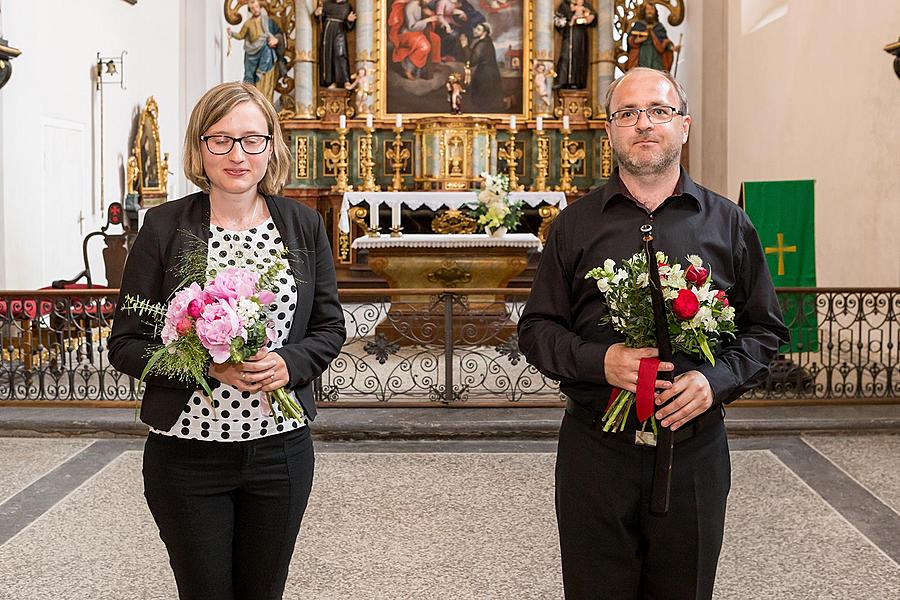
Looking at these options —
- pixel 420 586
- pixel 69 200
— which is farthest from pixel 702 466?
pixel 69 200

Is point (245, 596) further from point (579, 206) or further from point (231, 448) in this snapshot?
point (579, 206)

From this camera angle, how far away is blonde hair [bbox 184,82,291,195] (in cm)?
265

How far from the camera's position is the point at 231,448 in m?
2.65

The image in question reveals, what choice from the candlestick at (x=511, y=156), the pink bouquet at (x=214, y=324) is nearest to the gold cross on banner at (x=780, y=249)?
the pink bouquet at (x=214, y=324)

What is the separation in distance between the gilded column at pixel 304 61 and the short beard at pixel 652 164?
14474mm

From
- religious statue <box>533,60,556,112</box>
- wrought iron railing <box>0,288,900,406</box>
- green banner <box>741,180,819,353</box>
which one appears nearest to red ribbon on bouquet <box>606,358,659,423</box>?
wrought iron railing <box>0,288,900,406</box>

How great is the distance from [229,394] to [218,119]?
2.19 feet

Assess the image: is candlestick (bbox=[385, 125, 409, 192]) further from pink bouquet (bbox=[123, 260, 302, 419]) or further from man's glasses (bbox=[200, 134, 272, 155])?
pink bouquet (bbox=[123, 260, 302, 419])

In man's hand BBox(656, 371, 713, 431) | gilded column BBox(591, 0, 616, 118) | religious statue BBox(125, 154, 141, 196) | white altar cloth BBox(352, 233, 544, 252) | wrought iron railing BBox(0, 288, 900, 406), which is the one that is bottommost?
wrought iron railing BBox(0, 288, 900, 406)

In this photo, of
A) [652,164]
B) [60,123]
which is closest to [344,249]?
[60,123]

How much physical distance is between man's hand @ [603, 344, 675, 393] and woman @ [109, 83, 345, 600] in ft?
2.35

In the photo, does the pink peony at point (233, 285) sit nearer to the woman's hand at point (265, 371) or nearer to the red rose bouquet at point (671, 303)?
the woman's hand at point (265, 371)

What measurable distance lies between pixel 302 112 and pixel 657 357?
1479 cm

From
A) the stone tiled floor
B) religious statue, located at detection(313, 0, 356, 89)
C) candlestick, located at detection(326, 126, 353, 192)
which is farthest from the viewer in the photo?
religious statue, located at detection(313, 0, 356, 89)
